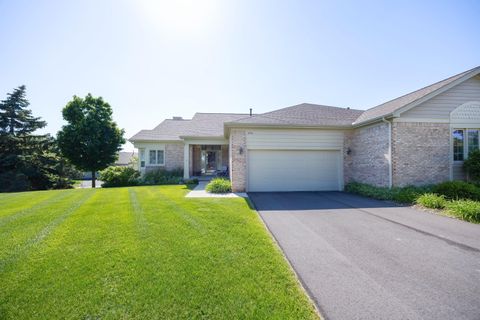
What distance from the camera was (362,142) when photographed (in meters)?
9.93

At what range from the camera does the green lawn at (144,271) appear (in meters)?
2.30

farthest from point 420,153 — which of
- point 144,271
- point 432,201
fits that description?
point 144,271

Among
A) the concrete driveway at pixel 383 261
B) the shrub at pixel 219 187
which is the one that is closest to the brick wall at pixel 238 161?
the shrub at pixel 219 187

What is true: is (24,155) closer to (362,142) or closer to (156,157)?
(156,157)

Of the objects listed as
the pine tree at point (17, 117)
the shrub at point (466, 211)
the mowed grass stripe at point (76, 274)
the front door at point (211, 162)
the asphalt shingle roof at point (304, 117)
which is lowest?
the mowed grass stripe at point (76, 274)

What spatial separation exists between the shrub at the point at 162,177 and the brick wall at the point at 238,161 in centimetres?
588

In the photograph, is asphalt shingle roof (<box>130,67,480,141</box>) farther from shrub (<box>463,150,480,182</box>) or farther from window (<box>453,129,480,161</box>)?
shrub (<box>463,150,480,182</box>)

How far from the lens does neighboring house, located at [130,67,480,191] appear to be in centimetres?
848

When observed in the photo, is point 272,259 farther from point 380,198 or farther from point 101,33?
point 101,33

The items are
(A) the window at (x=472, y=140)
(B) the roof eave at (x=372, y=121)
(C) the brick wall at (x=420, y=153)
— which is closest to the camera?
(B) the roof eave at (x=372, y=121)

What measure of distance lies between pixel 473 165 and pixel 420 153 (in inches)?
77.8

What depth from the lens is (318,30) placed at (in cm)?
914

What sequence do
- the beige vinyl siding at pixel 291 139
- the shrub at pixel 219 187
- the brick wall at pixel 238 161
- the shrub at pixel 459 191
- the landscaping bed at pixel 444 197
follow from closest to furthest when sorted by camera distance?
1. the landscaping bed at pixel 444 197
2. the shrub at pixel 459 191
3. the shrub at pixel 219 187
4. the brick wall at pixel 238 161
5. the beige vinyl siding at pixel 291 139

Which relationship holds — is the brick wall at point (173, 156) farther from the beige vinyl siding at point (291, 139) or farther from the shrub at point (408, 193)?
the shrub at point (408, 193)
